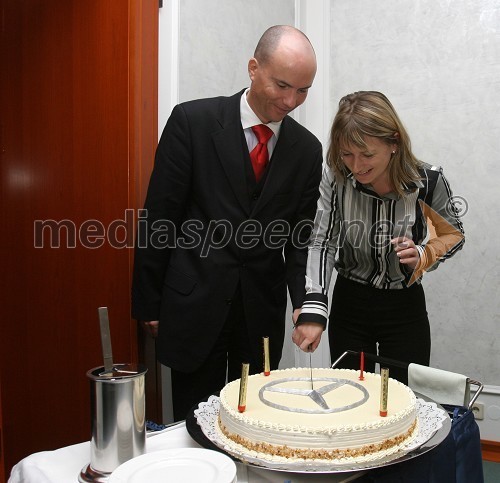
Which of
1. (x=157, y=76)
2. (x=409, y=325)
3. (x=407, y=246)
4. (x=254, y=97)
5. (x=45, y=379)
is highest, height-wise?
(x=157, y=76)

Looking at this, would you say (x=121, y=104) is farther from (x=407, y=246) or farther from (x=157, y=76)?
(x=407, y=246)

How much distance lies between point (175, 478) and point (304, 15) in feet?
9.64

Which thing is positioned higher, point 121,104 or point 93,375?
point 121,104

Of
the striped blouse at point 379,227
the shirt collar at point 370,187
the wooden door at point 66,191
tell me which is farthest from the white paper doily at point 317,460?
the wooden door at point 66,191

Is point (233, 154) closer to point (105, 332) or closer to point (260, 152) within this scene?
point (260, 152)

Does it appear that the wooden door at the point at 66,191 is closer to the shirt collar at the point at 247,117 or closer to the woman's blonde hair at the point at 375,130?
the shirt collar at the point at 247,117

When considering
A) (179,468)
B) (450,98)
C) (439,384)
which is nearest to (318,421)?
(179,468)

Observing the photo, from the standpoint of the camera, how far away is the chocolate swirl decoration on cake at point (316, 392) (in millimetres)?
984

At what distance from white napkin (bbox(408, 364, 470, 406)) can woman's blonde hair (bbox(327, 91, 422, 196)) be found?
533 millimetres

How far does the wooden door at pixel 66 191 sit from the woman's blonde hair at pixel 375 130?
86 cm

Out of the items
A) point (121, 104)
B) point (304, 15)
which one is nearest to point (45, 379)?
point (121, 104)

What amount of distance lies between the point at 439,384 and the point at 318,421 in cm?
52

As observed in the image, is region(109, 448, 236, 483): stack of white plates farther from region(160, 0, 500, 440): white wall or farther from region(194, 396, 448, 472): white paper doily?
region(160, 0, 500, 440): white wall

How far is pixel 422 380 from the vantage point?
1.35 metres
